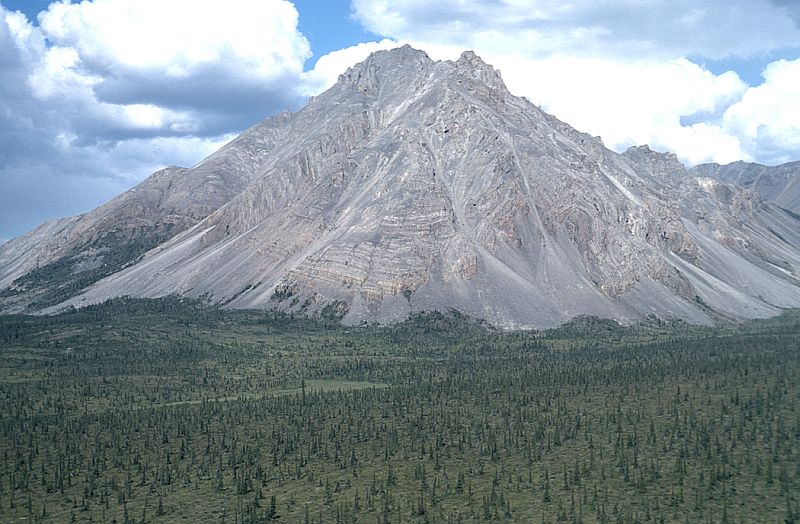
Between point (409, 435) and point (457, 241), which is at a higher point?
point (457, 241)

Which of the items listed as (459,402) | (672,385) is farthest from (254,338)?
(672,385)

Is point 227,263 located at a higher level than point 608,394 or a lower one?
higher

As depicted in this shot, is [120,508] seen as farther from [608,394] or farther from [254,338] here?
[254,338]

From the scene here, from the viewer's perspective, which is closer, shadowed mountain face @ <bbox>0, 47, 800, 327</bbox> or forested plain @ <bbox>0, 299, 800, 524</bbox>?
forested plain @ <bbox>0, 299, 800, 524</bbox>

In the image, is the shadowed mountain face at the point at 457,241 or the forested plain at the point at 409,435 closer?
the forested plain at the point at 409,435

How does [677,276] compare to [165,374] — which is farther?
[677,276]

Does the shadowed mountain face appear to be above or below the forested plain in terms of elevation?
above

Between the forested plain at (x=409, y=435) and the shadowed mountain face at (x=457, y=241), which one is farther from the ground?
the shadowed mountain face at (x=457, y=241)

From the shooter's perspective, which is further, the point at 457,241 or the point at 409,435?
the point at 457,241
